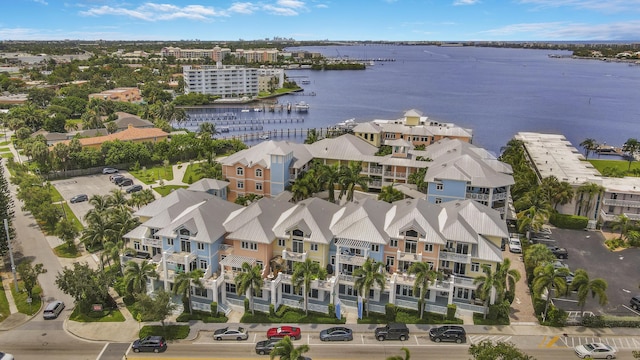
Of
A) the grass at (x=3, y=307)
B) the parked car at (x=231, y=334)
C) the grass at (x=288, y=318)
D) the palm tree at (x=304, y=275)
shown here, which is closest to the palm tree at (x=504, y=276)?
the grass at (x=288, y=318)

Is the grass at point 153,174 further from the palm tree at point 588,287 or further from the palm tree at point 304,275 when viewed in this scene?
the palm tree at point 588,287

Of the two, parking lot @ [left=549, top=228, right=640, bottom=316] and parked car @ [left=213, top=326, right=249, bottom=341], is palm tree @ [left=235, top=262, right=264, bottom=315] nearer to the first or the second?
parked car @ [left=213, top=326, right=249, bottom=341]

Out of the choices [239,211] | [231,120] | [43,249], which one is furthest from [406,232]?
[231,120]

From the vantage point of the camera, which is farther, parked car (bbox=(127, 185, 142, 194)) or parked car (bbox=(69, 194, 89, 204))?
parked car (bbox=(127, 185, 142, 194))

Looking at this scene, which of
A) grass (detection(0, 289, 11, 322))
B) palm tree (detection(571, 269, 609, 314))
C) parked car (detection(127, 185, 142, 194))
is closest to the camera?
palm tree (detection(571, 269, 609, 314))

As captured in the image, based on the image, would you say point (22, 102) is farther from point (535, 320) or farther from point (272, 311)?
point (535, 320)

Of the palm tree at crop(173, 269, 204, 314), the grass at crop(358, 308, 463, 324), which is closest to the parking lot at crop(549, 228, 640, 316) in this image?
the grass at crop(358, 308, 463, 324)
